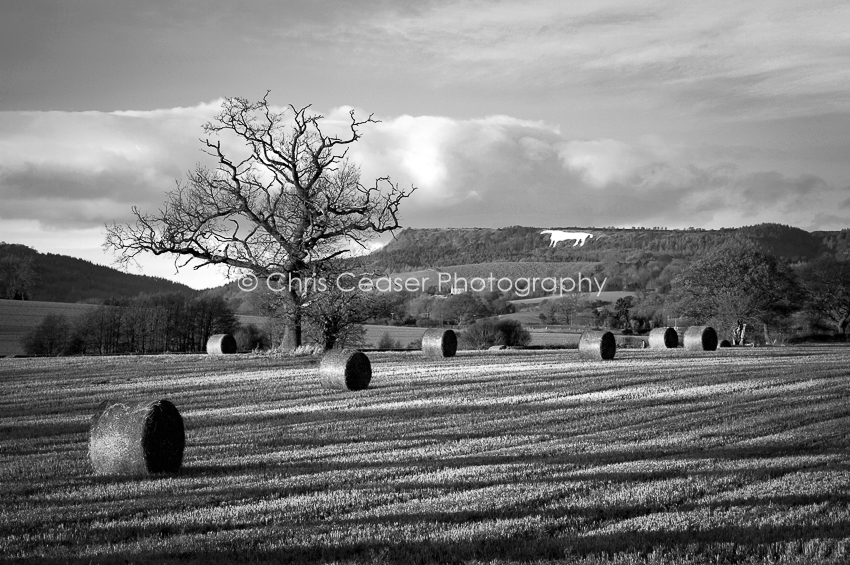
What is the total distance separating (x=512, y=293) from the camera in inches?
3812

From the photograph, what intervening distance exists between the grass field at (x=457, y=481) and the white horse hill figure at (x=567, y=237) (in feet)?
329

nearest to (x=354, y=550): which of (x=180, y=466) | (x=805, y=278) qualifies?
(x=180, y=466)

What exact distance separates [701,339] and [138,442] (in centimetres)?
3123

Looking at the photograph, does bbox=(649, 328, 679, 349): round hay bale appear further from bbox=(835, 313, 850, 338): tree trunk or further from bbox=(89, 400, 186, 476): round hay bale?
bbox=(89, 400, 186, 476): round hay bale

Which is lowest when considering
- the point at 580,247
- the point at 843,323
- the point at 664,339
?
the point at 664,339

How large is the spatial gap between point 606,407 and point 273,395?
7.98 m

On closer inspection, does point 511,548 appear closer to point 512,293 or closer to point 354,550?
point 354,550

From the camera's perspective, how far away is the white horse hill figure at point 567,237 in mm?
119375

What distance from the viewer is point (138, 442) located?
10414 millimetres

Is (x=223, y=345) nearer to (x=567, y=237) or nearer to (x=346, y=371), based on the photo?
(x=346, y=371)

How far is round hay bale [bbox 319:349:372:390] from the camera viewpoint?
844 inches

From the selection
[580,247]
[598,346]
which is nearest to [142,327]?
[598,346]

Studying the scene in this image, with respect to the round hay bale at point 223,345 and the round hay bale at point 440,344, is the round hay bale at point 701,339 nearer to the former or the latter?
the round hay bale at point 440,344

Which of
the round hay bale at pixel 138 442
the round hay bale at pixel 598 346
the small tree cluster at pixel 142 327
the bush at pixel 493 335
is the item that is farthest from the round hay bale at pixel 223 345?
the round hay bale at pixel 138 442
